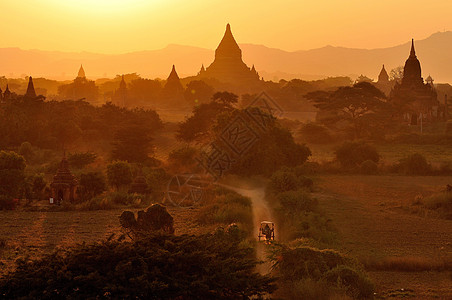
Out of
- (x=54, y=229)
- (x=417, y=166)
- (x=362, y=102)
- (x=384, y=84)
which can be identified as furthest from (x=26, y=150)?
(x=384, y=84)

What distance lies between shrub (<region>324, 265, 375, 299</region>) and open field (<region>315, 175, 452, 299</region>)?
733mm

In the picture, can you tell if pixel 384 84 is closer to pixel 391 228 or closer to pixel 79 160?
pixel 79 160

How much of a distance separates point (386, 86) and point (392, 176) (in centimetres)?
8669

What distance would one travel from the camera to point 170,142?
4981cm

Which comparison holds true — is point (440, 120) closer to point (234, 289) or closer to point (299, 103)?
point (299, 103)

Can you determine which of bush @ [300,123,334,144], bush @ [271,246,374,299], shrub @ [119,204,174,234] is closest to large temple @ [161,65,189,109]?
bush @ [300,123,334,144]

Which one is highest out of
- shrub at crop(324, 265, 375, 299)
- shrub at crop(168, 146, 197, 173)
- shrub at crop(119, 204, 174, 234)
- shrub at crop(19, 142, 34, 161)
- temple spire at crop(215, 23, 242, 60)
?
temple spire at crop(215, 23, 242, 60)

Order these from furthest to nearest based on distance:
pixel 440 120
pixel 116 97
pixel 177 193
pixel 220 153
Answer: pixel 116 97 < pixel 440 120 < pixel 220 153 < pixel 177 193

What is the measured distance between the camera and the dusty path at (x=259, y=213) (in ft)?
50.4

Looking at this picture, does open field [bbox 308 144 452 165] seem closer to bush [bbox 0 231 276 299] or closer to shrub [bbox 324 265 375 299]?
Answer: shrub [bbox 324 265 375 299]

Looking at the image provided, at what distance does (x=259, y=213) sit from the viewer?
2261cm

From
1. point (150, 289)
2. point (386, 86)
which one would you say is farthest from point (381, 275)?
point (386, 86)

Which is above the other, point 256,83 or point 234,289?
point 256,83

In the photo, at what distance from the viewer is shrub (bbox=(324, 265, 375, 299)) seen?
1352 centimetres
